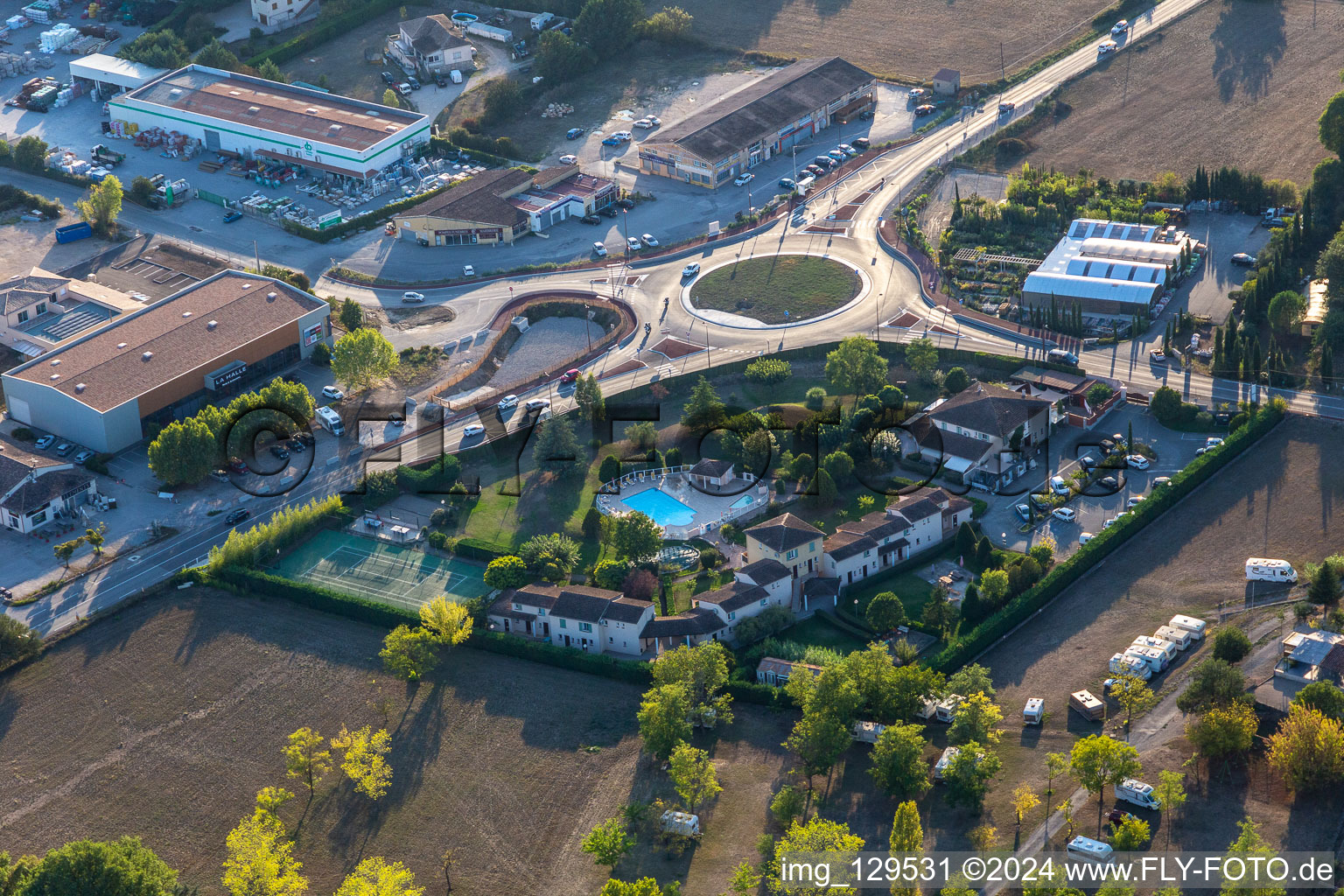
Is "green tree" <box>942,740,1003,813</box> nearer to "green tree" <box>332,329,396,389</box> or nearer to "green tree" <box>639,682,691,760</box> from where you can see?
"green tree" <box>639,682,691,760</box>

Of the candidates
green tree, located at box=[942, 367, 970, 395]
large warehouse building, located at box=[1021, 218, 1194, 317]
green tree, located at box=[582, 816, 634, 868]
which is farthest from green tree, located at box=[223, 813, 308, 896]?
large warehouse building, located at box=[1021, 218, 1194, 317]

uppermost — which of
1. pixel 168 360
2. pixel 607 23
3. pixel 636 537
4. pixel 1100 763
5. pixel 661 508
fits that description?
pixel 607 23

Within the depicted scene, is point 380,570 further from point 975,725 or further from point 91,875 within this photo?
point 975,725

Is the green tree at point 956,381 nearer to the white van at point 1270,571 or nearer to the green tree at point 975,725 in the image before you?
the white van at point 1270,571

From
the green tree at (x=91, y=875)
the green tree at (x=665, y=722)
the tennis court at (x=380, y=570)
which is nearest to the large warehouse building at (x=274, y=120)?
the tennis court at (x=380, y=570)

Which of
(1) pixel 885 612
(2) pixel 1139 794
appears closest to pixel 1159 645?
(2) pixel 1139 794

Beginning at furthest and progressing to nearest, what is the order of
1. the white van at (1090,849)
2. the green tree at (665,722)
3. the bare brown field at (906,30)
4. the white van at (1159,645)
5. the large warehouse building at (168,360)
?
the bare brown field at (906,30)
the large warehouse building at (168,360)
the white van at (1159,645)
the green tree at (665,722)
the white van at (1090,849)

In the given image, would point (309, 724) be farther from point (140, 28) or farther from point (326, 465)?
point (140, 28)
